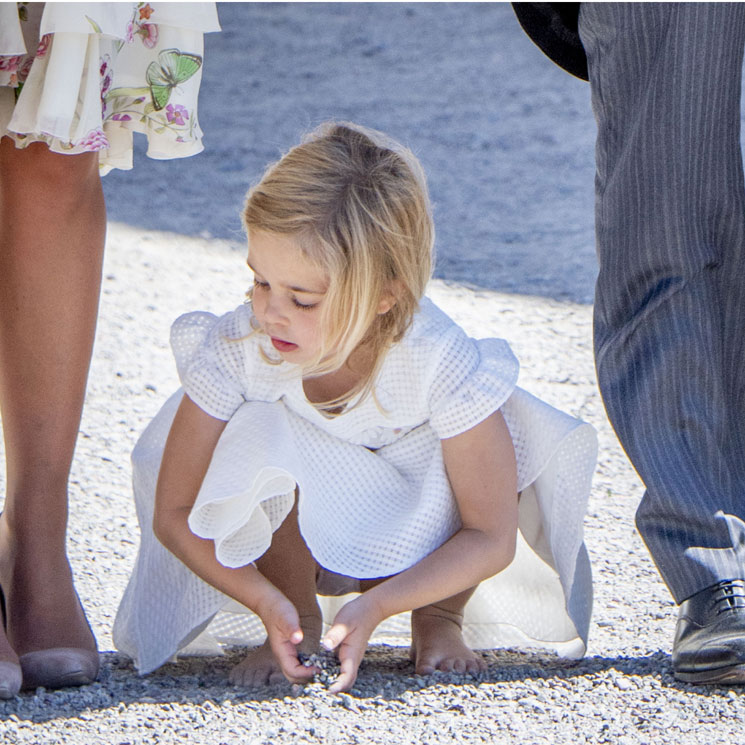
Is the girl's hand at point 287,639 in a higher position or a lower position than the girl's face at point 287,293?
lower

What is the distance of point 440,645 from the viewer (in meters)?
1.63

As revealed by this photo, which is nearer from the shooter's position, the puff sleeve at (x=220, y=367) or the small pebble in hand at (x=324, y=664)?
the small pebble in hand at (x=324, y=664)

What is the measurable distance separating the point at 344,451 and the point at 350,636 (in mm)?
261

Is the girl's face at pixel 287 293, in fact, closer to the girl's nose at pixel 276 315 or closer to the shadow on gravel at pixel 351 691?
the girl's nose at pixel 276 315

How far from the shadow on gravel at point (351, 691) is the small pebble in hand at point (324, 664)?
13 mm

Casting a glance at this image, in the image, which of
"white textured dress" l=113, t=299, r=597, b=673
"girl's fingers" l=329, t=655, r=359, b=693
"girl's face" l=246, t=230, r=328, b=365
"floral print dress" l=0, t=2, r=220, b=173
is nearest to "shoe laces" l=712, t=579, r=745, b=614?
"white textured dress" l=113, t=299, r=597, b=673

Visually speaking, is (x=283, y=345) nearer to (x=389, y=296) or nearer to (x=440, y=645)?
(x=389, y=296)

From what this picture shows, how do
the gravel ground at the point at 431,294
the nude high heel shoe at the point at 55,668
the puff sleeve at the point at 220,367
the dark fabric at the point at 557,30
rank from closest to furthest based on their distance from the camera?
the gravel ground at the point at 431,294 → the nude high heel shoe at the point at 55,668 → the puff sleeve at the point at 220,367 → the dark fabric at the point at 557,30

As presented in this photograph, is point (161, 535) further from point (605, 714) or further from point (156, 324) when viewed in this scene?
point (156, 324)

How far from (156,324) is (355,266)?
159 centimetres

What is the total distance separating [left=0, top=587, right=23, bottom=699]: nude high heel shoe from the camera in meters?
1.44

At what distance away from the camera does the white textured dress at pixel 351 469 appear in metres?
1.59

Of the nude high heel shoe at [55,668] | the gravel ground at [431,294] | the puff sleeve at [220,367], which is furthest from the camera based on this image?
the puff sleeve at [220,367]

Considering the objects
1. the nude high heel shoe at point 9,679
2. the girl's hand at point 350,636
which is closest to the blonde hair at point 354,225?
the girl's hand at point 350,636
